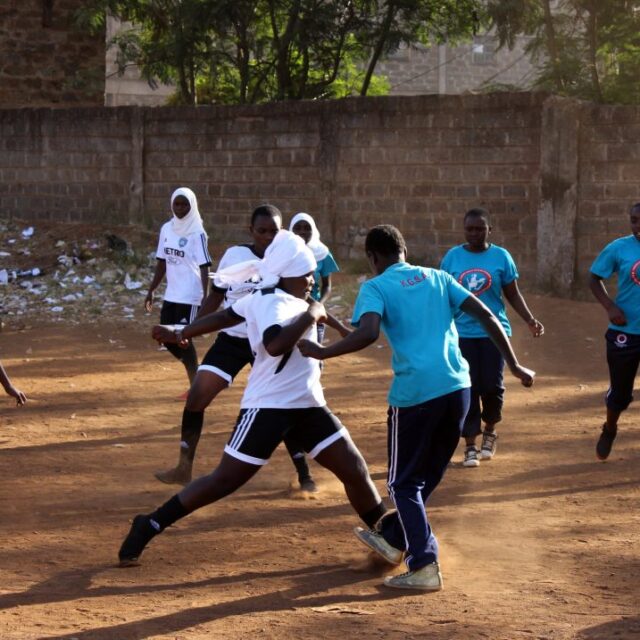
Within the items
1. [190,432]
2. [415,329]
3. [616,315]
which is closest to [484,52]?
[616,315]

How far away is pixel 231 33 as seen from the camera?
71.2 feet

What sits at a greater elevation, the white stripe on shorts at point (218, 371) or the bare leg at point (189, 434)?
the white stripe on shorts at point (218, 371)

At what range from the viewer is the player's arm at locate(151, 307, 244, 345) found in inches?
235

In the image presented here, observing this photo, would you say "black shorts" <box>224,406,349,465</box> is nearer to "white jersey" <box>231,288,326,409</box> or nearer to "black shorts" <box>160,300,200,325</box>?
"white jersey" <box>231,288,326,409</box>

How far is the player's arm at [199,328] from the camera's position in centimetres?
596

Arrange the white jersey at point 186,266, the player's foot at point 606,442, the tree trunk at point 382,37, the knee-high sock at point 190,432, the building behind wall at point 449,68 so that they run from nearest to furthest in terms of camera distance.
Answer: the knee-high sock at point 190,432 → the player's foot at point 606,442 → the white jersey at point 186,266 → the tree trunk at point 382,37 → the building behind wall at point 449,68

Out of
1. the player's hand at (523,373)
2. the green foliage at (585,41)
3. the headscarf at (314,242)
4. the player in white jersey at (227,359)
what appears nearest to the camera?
the player's hand at (523,373)

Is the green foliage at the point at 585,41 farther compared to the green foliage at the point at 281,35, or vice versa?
the green foliage at the point at 281,35

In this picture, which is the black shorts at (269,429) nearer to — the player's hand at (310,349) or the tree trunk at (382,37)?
the player's hand at (310,349)

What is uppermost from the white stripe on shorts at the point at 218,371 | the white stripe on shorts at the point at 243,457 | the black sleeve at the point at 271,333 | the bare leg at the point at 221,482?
the black sleeve at the point at 271,333

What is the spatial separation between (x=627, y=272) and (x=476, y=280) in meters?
0.96

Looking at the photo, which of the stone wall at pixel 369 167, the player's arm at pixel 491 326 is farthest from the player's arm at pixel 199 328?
the stone wall at pixel 369 167

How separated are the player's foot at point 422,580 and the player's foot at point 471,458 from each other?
2.78m

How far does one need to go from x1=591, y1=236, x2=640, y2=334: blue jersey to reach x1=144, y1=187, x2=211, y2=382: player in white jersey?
331cm
